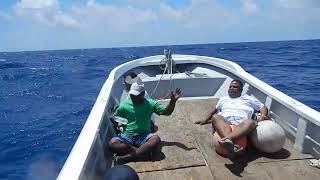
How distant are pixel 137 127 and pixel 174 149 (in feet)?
2.01

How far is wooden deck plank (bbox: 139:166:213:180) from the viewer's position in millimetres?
3918

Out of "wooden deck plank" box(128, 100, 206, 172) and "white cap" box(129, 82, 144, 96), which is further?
"white cap" box(129, 82, 144, 96)

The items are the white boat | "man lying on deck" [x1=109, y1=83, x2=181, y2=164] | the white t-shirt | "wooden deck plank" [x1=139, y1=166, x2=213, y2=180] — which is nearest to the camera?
the white boat

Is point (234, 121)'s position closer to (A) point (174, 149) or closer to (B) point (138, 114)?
(A) point (174, 149)

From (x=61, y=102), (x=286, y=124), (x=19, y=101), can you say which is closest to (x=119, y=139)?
(x=286, y=124)

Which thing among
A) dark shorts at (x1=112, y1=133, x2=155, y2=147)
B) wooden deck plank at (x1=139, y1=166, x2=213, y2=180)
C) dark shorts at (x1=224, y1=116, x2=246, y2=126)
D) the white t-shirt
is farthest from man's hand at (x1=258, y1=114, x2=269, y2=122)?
dark shorts at (x1=112, y1=133, x2=155, y2=147)

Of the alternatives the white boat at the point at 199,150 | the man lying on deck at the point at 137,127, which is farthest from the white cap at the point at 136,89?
the white boat at the point at 199,150

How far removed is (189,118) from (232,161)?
1.87 m

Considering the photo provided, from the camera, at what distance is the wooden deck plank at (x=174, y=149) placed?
13.9 feet

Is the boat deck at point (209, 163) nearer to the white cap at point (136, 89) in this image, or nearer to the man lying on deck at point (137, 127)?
the man lying on deck at point (137, 127)

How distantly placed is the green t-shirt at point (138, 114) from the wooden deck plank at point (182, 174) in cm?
71

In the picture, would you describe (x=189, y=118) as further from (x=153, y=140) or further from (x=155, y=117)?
(x=153, y=140)

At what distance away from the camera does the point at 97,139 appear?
4.04 metres

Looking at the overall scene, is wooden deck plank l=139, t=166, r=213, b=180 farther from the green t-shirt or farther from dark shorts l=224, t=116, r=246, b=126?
dark shorts l=224, t=116, r=246, b=126
